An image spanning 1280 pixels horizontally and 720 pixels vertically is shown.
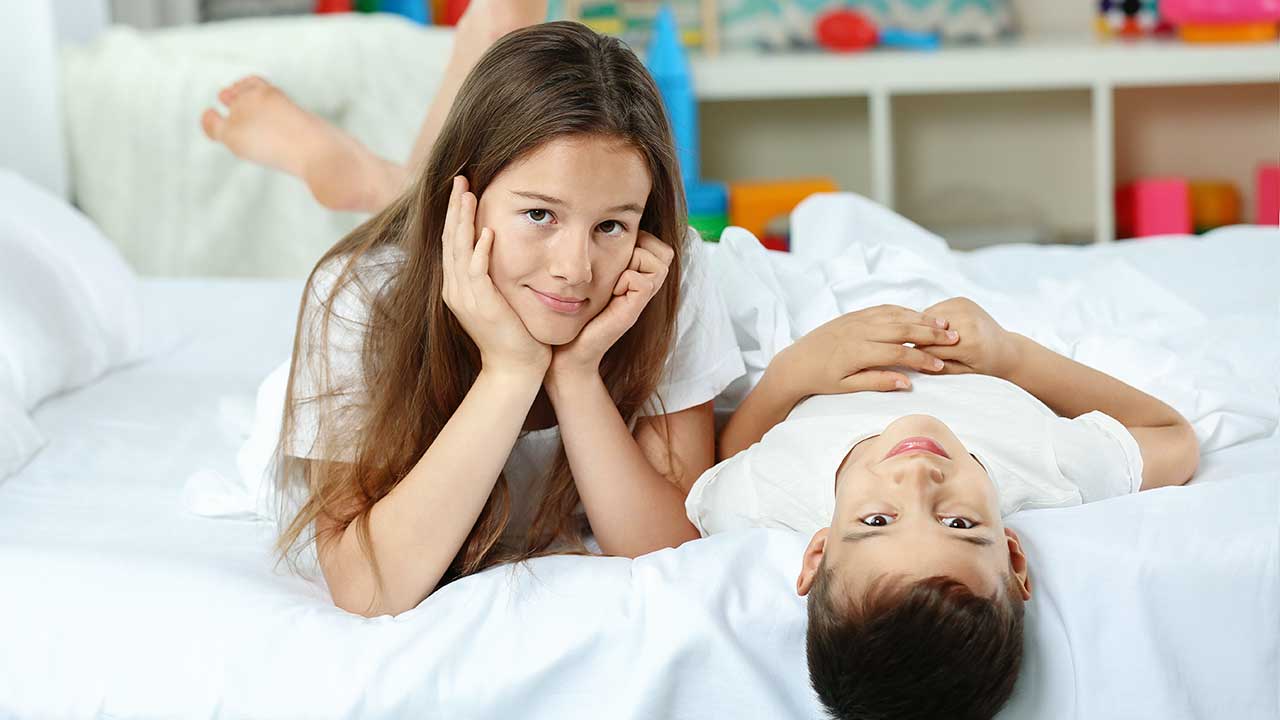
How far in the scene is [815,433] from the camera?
1013 mm

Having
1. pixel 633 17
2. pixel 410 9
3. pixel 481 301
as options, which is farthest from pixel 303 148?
pixel 633 17

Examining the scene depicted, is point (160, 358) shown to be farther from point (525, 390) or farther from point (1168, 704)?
point (1168, 704)

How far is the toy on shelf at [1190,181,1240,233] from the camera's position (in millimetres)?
3152

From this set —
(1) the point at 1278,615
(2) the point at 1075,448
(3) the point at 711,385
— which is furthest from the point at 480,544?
(1) the point at 1278,615

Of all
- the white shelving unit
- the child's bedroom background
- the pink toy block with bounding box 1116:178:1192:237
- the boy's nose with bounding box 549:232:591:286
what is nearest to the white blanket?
the child's bedroom background

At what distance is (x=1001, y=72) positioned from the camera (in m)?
2.96

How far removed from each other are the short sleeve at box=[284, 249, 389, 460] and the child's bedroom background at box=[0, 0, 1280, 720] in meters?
0.10

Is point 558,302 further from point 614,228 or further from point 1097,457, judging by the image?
point 1097,457

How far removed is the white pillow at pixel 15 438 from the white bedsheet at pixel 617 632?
274mm

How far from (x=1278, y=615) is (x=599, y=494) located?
48cm

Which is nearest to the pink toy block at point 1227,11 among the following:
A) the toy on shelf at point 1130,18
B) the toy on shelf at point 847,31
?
the toy on shelf at point 1130,18

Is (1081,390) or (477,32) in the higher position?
(477,32)

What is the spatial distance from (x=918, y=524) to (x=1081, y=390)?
0.35m

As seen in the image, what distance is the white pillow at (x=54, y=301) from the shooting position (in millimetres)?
1396
